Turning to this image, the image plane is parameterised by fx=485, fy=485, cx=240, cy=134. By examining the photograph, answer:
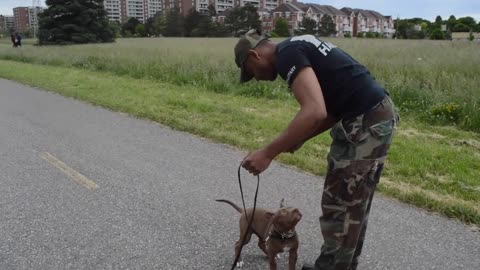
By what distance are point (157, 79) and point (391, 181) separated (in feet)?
37.5

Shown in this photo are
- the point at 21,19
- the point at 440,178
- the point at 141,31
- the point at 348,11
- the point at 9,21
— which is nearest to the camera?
the point at 440,178

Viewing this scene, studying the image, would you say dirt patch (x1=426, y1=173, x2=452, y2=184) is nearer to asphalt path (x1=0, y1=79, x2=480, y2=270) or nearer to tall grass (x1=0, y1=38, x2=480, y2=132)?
asphalt path (x1=0, y1=79, x2=480, y2=270)

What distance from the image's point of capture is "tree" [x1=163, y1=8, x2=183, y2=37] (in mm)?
81062

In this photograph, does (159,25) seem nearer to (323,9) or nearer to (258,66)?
(323,9)

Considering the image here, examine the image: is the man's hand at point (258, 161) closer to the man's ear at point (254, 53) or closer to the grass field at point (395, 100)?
the man's ear at point (254, 53)

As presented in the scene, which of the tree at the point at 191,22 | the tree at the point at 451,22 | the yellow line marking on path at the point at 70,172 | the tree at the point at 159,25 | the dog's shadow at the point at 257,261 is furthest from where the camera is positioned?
the tree at the point at 159,25

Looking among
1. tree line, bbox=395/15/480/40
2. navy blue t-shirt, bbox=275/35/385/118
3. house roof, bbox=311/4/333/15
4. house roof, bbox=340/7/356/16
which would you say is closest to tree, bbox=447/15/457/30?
tree line, bbox=395/15/480/40

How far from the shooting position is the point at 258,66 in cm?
258

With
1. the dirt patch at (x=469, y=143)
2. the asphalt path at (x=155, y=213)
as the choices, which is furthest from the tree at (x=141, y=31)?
the dirt patch at (x=469, y=143)

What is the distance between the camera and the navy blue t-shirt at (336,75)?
248 cm

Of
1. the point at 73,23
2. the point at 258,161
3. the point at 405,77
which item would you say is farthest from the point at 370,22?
the point at 258,161

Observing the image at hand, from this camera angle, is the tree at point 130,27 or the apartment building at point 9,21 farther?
the apartment building at point 9,21

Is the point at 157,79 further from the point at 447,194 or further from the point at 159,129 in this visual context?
the point at 447,194

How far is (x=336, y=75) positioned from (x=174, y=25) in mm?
82666
